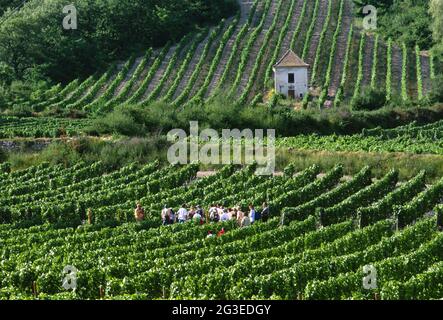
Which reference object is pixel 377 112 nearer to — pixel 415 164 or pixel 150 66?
pixel 415 164

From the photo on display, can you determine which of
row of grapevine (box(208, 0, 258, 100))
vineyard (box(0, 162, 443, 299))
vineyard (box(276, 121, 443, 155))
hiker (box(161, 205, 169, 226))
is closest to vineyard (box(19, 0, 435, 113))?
A: row of grapevine (box(208, 0, 258, 100))

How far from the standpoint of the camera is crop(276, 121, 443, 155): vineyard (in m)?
45.4

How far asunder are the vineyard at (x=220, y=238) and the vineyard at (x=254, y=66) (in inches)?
1051

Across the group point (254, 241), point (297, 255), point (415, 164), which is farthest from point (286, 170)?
point (297, 255)

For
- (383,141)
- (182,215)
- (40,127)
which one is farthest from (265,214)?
(40,127)

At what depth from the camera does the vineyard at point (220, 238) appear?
71.5 ft

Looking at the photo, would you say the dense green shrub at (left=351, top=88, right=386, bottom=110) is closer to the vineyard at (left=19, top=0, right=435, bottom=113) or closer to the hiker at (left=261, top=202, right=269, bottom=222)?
the vineyard at (left=19, top=0, right=435, bottom=113)

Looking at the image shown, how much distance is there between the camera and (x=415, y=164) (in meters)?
40.8

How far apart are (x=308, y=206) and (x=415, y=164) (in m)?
10.4

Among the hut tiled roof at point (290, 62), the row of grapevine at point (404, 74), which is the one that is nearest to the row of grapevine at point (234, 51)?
the hut tiled roof at point (290, 62)

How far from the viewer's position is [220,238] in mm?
27438

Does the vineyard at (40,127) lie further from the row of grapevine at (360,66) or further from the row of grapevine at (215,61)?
the row of grapevine at (360,66)

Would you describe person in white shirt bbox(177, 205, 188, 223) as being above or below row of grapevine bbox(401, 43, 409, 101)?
below

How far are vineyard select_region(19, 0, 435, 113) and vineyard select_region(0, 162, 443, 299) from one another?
2669cm
